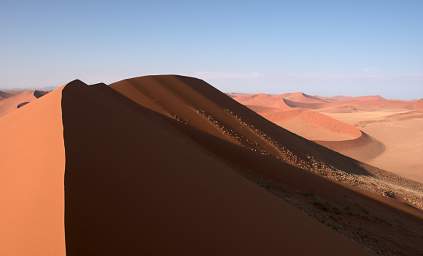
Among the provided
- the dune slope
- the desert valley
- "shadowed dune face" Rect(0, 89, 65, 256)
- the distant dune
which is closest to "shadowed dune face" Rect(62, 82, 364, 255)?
the desert valley

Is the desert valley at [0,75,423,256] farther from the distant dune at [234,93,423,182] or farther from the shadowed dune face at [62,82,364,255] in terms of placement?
the distant dune at [234,93,423,182]

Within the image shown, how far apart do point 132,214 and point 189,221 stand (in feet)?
2.26

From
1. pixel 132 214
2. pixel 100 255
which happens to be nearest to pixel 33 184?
pixel 132 214

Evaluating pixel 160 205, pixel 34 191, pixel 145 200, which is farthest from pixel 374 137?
pixel 34 191

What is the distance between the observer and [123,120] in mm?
7316

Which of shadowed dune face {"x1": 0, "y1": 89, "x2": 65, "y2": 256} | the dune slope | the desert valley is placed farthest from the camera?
the dune slope

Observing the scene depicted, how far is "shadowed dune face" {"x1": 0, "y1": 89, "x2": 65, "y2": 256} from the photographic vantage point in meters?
3.60

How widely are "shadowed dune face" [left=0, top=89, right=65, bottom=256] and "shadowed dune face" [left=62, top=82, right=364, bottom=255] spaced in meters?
0.13

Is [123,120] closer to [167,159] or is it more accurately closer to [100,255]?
[167,159]

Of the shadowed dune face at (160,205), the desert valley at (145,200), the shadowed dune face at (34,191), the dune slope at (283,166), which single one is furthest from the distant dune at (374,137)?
the shadowed dune face at (34,191)

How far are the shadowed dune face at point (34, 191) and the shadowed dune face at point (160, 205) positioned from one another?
131mm

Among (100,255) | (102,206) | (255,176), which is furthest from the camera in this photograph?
(255,176)

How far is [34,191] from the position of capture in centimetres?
440

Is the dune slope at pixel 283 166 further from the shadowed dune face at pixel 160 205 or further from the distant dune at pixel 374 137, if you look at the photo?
the distant dune at pixel 374 137
